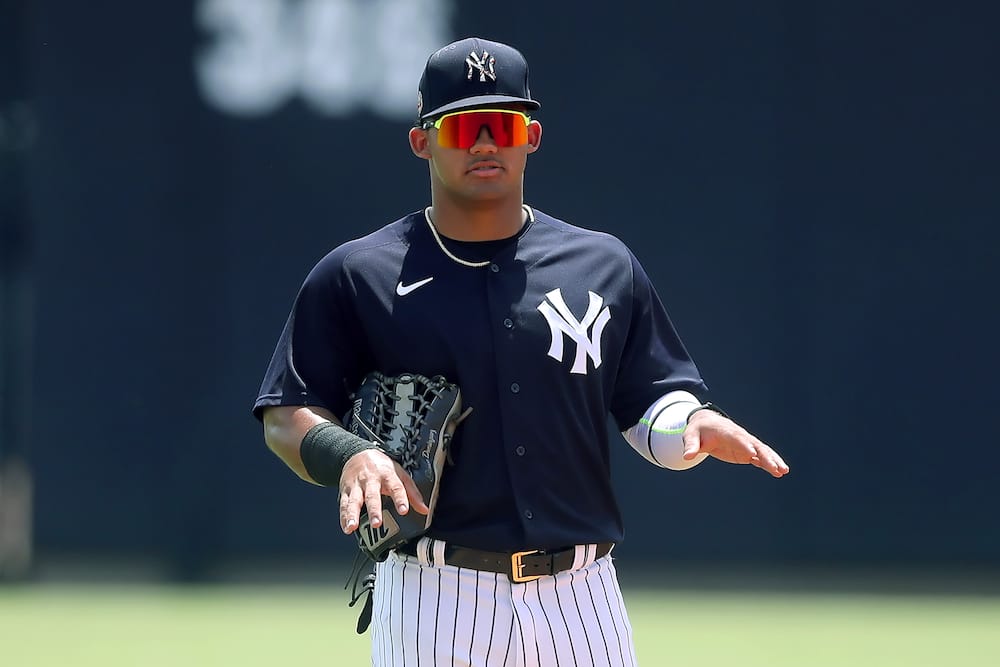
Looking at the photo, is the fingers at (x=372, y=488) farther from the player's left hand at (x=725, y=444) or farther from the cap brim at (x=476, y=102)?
the cap brim at (x=476, y=102)

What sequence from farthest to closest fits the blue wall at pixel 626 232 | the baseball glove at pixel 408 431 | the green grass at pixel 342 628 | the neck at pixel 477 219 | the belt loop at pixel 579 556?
the blue wall at pixel 626 232
the green grass at pixel 342 628
the neck at pixel 477 219
the belt loop at pixel 579 556
the baseball glove at pixel 408 431

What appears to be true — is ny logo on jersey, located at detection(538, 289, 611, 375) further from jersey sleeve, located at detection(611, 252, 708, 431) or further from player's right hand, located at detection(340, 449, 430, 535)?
player's right hand, located at detection(340, 449, 430, 535)

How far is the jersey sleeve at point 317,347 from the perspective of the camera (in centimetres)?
330

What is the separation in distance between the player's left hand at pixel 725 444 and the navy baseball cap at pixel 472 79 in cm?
80

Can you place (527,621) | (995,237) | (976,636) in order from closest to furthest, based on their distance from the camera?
(527,621), (976,636), (995,237)

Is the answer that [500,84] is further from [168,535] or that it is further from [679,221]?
[168,535]

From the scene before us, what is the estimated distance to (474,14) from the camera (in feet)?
27.2

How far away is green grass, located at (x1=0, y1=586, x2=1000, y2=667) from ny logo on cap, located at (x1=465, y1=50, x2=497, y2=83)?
3.47 meters

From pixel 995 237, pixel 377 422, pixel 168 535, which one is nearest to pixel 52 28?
pixel 168 535

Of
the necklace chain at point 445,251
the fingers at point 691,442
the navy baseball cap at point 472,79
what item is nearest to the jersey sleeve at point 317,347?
the necklace chain at point 445,251

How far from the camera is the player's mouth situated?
332 cm

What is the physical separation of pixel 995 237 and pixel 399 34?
344 cm

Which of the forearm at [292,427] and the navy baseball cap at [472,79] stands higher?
the navy baseball cap at [472,79]

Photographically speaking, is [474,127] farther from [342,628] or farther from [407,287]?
[342,628]
